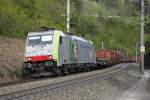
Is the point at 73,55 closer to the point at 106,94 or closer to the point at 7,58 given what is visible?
the point at 7,58

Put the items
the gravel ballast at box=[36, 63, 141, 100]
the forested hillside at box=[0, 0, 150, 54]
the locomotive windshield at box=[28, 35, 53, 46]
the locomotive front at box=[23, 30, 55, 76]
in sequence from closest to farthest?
the gravel ballast at box=[36, 63, 141, 100] → the locomotive front at box=[23, 30, 55, 76] → the locomotive windshield at box=[28, 35, 53, 46] → the forested hillside at box=[0, 0, 150, 54]

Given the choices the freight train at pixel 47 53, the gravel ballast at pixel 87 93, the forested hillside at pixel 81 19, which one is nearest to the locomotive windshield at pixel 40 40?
the freight train at pixel 47 53

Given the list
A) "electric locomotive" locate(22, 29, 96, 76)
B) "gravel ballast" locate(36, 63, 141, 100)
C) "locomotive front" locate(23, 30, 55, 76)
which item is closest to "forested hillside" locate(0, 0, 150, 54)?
"electric locomotive" locate(22, 29, 96, 76)

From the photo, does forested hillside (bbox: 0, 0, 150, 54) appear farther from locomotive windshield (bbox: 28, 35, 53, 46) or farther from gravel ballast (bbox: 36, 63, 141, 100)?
gravel ballast (bbox: 36, 63, 141, 100)

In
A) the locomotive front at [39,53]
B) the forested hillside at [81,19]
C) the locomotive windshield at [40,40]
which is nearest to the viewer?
the locomotive front at [39,53]

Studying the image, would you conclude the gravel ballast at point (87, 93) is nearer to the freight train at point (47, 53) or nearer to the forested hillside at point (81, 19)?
the freight train at point (47, 53)

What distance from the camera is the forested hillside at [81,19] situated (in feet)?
161

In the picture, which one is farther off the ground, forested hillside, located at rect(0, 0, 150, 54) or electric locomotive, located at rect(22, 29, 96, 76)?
forested hillside, located at rect(0, 0, 150, 54)

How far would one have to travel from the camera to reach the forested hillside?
161ft

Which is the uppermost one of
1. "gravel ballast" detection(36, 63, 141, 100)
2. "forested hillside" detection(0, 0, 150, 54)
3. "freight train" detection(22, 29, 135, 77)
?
"forested hillside" detection(0, 0, 150, 54)

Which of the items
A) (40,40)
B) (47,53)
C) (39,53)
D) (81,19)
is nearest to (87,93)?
(47,53)

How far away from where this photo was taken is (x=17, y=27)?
48.7m

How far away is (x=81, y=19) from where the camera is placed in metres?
91.2

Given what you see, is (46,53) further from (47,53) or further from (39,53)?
(39,53)
